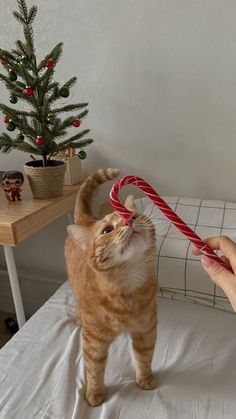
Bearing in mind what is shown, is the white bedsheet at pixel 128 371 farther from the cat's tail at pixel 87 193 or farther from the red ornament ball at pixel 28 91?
the red ornament ball at pixel 28 91

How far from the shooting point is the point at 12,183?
3.72 feet

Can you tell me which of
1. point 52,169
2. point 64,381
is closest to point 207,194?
point 52,169

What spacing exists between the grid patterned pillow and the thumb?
407mm

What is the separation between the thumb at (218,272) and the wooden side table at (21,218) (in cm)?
58

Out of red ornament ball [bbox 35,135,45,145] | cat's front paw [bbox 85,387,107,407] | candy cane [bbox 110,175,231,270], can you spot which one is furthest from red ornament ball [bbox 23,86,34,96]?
cat's front paw [bbox 85,387,107,407]

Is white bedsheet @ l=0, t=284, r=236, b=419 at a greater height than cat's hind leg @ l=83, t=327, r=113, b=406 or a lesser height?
lesser

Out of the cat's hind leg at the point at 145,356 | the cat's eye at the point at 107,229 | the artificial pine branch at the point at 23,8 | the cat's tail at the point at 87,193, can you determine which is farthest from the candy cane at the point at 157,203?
the artificial pine branch at the point at 23,8

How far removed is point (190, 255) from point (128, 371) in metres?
0.37

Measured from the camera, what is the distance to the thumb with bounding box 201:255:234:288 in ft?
1.96

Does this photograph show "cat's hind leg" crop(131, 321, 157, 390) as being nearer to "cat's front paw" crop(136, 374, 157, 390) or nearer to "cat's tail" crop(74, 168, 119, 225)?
"cat's front paw" crop(136, 374, 157, 390)

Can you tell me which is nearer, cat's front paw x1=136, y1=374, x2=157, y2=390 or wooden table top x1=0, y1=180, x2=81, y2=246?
cat's front paw x1=136, y1=374, x2=157, y2=390

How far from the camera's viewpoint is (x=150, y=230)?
2.40ft

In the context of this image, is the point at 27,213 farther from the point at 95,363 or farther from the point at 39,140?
the point at 95,363

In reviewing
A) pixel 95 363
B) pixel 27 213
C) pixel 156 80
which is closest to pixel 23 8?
pixel 156 80
